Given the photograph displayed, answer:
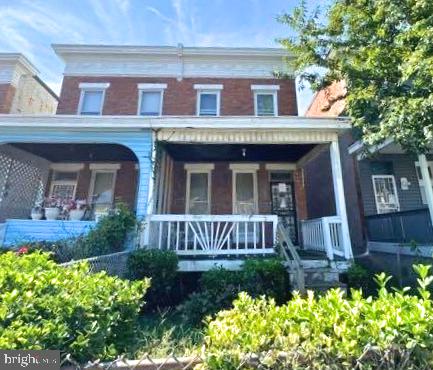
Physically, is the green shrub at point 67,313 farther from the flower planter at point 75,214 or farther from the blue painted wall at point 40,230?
the flower planter at point 75,214

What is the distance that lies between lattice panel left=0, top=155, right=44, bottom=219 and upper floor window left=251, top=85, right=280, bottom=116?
9336mm

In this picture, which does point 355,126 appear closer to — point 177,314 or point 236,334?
point 177,314

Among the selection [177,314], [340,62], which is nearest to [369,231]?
[340,62]

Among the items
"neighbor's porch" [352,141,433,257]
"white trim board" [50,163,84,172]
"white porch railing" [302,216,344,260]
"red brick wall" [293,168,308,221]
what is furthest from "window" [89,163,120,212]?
"neighbor's porch" [352,141,433,257]

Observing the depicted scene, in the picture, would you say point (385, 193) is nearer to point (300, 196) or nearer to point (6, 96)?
point (300, 196)

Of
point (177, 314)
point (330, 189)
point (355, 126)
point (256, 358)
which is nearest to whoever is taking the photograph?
point (256, 358)

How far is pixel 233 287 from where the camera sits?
5.74 meters

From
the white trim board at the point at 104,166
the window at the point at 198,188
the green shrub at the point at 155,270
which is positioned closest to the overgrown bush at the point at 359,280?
the green shrub at the point at 155,270

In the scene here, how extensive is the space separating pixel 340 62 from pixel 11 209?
11.8 metres

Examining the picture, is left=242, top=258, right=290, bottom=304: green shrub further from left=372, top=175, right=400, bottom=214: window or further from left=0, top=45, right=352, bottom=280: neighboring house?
left=372, top=175, right=400, bottom=214: window

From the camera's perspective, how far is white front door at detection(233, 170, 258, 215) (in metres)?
11.3

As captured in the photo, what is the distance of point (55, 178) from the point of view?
11.8 m

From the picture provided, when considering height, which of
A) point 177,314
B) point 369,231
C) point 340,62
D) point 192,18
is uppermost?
point 192,18

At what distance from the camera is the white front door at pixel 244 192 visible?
37.2 feet
